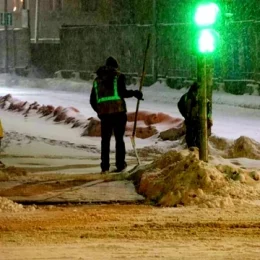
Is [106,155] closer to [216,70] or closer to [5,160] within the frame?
[5,160]

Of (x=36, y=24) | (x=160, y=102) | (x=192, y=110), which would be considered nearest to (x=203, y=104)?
(x=192, y=110)

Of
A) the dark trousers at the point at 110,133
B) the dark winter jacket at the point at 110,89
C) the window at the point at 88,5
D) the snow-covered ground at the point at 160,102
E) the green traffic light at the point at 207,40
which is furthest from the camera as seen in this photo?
the window at the point at 88,5

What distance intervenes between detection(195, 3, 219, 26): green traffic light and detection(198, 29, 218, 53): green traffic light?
0.37 ft

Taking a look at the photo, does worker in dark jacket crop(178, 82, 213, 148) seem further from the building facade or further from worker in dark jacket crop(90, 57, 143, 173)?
the building facade

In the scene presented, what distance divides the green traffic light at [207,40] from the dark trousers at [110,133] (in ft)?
6.40

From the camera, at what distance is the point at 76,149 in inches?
593

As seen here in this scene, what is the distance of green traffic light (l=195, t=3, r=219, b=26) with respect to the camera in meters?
10.4

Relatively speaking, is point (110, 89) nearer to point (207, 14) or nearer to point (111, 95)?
point (111, 95)

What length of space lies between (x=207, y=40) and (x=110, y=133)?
2350mm

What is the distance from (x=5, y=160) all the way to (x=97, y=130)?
340cm

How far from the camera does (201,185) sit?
9461mm

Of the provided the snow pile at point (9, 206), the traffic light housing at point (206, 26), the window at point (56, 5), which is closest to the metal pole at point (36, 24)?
the window at point (56, 5)

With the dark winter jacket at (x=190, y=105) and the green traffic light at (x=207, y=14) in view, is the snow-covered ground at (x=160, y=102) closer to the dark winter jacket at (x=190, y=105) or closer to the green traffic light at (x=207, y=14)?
the dark winter jacket at (x=190, y=105)

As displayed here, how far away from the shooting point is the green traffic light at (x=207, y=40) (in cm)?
1032
